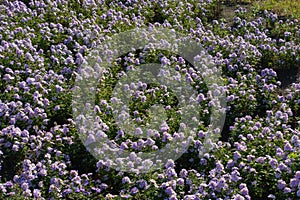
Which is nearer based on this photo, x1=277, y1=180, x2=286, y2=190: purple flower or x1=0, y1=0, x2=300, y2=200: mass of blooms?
x1=277, y1=180, x2=286, y2=190: purple flower

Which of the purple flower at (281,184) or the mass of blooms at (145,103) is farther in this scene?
the mass of blooms at (145,103)

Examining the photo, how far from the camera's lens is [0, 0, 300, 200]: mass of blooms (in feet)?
16.3

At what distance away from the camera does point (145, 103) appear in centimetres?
600

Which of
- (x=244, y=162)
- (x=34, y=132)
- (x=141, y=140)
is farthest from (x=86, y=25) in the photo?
(x=244, y=162)

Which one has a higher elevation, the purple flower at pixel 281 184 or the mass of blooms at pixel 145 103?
the mass of blooms at pixel 145 103

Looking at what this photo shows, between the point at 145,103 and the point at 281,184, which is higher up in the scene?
the point at 145,103

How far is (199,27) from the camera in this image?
784 centimetres

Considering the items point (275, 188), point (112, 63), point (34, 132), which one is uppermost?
point (112, 63)

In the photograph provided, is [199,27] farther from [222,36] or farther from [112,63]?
[112,63]

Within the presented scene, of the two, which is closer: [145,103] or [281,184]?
[281,184]

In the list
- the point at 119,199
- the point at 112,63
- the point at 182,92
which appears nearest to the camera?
the point at 119,199

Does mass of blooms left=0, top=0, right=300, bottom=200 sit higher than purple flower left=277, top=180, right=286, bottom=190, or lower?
higher

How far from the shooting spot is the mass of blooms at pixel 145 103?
4965 mm

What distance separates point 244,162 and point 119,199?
1.24m
